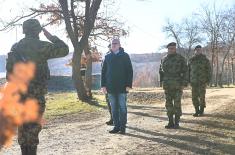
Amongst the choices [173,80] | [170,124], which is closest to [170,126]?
[170,124]

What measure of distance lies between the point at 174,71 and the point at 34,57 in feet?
20.0

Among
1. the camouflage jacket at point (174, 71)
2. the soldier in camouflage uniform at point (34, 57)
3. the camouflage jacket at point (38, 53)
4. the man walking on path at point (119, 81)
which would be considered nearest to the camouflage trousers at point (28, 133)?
the soldier in camouflage uniform at point (34, 57)

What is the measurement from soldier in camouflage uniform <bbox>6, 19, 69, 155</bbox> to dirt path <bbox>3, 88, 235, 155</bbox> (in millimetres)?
2389

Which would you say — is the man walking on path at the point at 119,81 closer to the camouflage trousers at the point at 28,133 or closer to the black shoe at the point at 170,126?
the black shoe at the point at 170,126

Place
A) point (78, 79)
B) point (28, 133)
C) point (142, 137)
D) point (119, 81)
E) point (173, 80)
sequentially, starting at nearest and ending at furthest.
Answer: point (28, 133), point (142, 137), point (119, 81), point (173, 80), point (78, 79)

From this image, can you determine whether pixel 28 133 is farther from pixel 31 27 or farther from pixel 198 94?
pixel 198 94

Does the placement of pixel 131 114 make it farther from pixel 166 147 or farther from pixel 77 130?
pixel 166 147

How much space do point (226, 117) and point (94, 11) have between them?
9542 millimetres

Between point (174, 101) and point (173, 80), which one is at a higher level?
point (173, 80)

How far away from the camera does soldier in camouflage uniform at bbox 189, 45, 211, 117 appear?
16969mm

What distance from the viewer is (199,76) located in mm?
16953

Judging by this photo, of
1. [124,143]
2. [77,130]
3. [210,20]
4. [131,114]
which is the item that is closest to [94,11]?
[131,114]

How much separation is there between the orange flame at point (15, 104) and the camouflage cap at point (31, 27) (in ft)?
A: 1.59

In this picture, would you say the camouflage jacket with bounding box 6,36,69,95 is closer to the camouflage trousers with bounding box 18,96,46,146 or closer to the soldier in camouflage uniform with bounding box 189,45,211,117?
the camouflage trousers with bounding box 18,96,46,146
